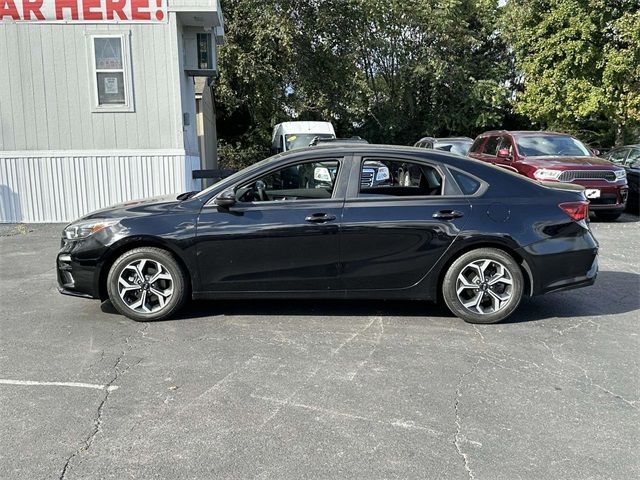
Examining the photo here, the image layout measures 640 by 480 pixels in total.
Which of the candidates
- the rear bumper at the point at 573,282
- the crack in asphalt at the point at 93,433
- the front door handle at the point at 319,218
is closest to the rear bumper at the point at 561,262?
the rear bumper at the point at 573,282

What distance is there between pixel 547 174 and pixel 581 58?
12.1m

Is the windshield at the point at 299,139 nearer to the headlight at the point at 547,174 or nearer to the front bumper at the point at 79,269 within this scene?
the headlight at the point at 547,174

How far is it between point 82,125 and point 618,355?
33.3 feet

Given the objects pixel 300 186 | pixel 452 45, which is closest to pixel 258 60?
pixel 452 45

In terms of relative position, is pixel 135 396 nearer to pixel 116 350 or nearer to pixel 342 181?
pixel 116 350

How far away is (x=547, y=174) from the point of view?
11234mm

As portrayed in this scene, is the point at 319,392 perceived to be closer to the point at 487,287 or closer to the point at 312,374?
the point at 312,374

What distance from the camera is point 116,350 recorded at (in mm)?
4676

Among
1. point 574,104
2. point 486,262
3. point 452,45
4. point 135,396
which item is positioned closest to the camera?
point 135,396

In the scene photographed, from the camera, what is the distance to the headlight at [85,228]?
5305 mm

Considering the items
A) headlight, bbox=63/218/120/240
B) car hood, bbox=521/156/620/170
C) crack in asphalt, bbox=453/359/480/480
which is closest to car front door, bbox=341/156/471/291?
crack in asphalt, bbox=453/359/480/480

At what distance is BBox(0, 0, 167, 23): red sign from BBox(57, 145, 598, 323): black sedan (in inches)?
280

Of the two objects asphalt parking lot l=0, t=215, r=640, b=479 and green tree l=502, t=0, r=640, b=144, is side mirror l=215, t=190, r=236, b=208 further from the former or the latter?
green tree l=502, t=0, r=640, b=144

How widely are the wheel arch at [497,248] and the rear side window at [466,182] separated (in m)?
0.48
